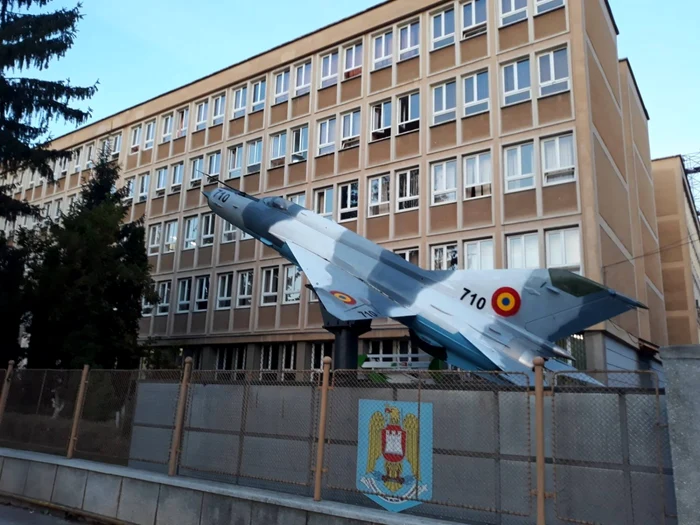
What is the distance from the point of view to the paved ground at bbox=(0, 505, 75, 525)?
959 cm

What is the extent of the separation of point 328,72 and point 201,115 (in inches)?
348

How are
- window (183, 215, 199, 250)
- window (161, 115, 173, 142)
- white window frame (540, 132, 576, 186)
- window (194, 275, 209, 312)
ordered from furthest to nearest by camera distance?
window (161, 115, 173, 142), window (183, 215, 199, 250), window (194, 275, 209, 312), white window frame (540, 132, 576, 186)

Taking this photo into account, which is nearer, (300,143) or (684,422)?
(684,422)

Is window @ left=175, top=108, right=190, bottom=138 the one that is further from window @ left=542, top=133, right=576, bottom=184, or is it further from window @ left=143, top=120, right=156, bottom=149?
window @ left=542, top=133, right=576, bottom=184

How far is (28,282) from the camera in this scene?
76.2ft

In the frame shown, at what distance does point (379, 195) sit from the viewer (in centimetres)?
2394

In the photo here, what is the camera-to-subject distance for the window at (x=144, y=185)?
33.8 metres

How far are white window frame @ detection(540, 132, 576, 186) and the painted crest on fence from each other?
14.4 meters

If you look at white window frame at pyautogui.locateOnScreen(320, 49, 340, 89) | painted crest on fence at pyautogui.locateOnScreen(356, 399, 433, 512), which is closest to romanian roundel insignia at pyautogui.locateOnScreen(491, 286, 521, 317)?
painted crest on fence at pyautogui.locateOnScreen(356, 399, 433, 512)

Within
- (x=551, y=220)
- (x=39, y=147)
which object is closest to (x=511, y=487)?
(x=551, y=220)

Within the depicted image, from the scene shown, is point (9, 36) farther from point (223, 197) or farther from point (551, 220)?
point (551, 220)

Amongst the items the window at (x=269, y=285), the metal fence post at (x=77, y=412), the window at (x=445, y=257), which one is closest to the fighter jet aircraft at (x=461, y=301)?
the metal fence post at (x=77, y=412)

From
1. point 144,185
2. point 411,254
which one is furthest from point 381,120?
point 144,185

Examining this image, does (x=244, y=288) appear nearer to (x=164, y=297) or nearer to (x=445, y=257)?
(x=164, y=297)
